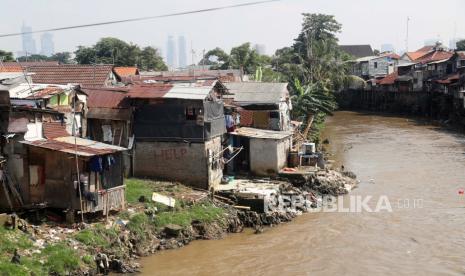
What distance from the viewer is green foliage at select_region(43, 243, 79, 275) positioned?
13.5 meters

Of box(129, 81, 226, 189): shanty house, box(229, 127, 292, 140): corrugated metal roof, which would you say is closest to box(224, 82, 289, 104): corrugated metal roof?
box(229, 127, 292, 140): corrugated metal roof

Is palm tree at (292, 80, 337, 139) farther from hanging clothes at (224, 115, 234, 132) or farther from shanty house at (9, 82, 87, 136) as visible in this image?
shanty house at (9, 82, 87, 136)

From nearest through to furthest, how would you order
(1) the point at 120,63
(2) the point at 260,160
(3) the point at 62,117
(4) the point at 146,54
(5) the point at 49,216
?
(5) the point at 49,216 → (3) the point at 62,117 → (2) the point at 260,160 → (1) the point at 120,63 → (4) the point at 146,54

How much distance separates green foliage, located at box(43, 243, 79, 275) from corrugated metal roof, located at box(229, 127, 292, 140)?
11.4m

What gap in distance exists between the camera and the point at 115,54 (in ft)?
192

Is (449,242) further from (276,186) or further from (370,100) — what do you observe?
(370,100)

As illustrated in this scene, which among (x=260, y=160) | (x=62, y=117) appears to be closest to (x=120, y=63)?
(x=260, y=160)

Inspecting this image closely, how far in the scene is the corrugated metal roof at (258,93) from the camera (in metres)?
27.2

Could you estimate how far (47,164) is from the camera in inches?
634

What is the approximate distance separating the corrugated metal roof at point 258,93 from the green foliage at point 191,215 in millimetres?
8953

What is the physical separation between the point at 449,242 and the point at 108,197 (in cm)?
1086

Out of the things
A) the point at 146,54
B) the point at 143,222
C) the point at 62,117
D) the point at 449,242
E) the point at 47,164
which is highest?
the point at 146,54

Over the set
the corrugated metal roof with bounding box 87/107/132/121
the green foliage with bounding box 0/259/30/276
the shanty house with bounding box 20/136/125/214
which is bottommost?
the green foliage with bounding box 0/259/30/276

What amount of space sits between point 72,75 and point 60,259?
13323 mm
